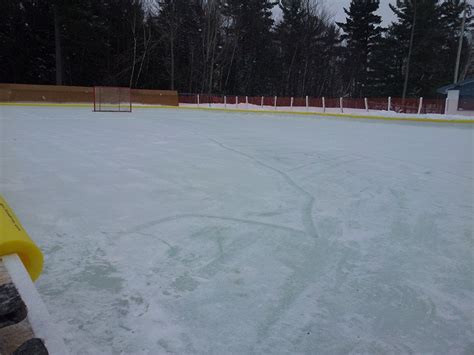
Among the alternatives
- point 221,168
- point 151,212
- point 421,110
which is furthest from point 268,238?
point 421,110

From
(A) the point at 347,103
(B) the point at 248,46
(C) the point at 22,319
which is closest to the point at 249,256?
(C) the point at 22,319

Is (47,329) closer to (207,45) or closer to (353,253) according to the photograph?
(353,253)

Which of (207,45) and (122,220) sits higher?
(207,45)

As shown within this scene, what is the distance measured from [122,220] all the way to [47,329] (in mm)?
1709

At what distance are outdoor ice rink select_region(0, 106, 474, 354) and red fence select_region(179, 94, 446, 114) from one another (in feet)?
47.2

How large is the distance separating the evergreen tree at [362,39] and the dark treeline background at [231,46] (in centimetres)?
10

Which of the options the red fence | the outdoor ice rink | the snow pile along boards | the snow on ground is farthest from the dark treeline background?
the snow pile along boards

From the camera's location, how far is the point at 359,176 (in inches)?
176

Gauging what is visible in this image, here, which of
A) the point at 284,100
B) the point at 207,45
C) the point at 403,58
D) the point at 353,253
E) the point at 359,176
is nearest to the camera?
the point at 353,253

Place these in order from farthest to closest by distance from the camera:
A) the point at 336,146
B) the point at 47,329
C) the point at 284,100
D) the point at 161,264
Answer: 1. the point at 284,100
2. the point at 336,146
3. the point at 161,264
4. the point at 47,329

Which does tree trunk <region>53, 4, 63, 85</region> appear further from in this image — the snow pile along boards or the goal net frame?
the snow pile along boards

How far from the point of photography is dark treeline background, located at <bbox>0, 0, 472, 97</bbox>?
30.1 metres

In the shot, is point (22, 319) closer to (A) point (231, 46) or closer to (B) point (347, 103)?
(B) point (347, 103)

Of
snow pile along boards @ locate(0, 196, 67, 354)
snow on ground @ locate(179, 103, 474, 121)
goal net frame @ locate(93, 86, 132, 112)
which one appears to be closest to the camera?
snow pile along boards @ locate(0, 196, 67, 354)
